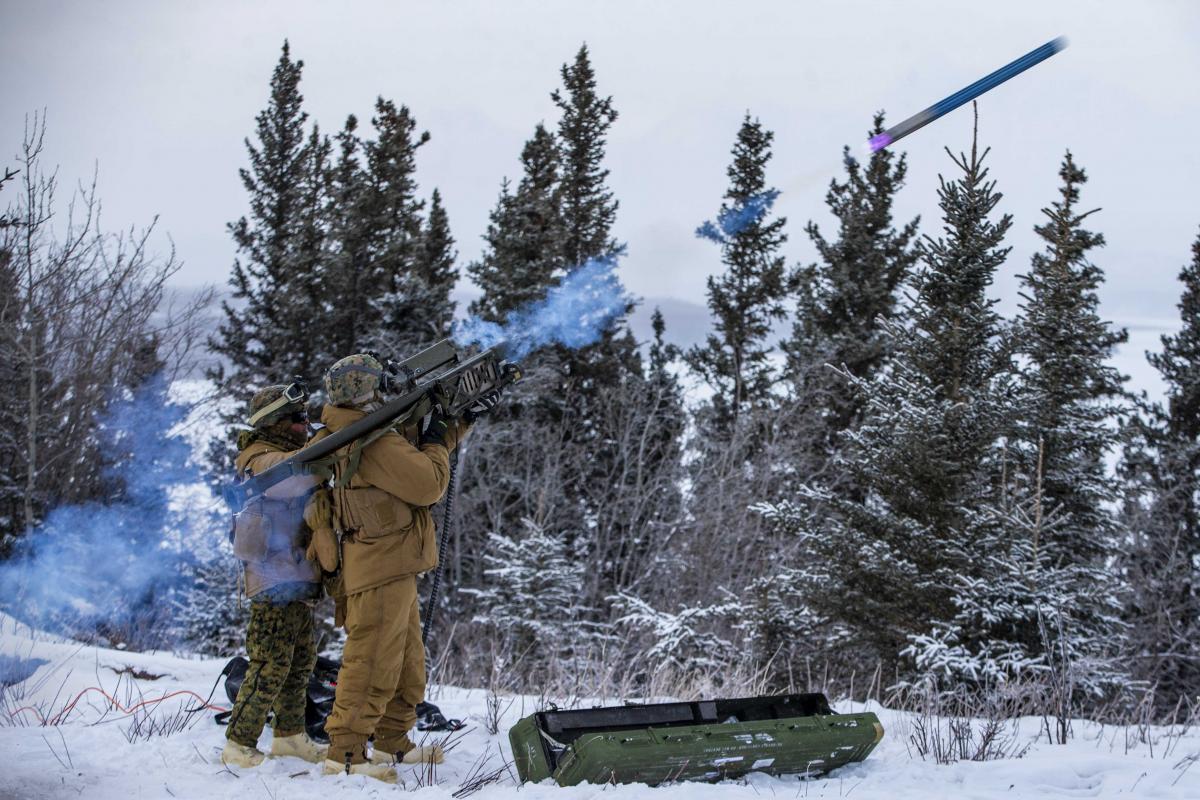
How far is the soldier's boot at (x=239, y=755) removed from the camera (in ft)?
15.9

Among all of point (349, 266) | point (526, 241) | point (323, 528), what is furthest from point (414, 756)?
point (349, 266)

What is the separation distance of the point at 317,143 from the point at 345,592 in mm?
27648

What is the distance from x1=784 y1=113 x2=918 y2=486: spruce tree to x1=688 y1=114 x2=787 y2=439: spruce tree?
103 cm

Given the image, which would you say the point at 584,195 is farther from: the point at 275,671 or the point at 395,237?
the point at 275,671

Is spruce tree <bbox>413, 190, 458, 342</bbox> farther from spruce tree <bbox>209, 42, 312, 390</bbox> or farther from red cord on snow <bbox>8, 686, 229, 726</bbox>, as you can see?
red cord on snow <bbox>8, 686, 229, 726</bbox>

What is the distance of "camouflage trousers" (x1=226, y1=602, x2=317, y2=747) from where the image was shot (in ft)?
16.2

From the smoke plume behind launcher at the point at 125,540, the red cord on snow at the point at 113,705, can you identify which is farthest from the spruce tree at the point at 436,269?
the red cord on snow at the point at 113,705

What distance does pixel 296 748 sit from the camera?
203 inches

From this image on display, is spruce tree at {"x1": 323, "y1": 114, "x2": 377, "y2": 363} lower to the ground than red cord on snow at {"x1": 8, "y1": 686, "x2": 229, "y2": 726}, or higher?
higher

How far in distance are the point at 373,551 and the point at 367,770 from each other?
3.38ft

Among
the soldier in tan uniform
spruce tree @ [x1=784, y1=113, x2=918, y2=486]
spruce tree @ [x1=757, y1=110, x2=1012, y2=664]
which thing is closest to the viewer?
the soldier in tan uniform

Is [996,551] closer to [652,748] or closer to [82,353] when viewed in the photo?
[652,748]

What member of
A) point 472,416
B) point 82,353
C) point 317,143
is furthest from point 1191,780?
point 317,143

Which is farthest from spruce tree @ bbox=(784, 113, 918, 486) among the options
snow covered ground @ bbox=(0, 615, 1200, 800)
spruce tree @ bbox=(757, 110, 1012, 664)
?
snow covered ground @ bbox=(0, 615, 1200, 800)
